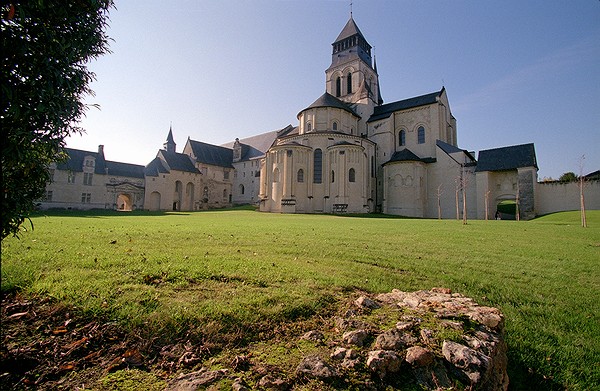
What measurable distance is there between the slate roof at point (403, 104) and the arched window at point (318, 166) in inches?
467

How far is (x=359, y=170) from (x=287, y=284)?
34.8 metres

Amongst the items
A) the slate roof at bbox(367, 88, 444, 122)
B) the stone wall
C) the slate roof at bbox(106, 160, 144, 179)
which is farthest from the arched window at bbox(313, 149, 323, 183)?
the slate roof at bbox(106, 160, 144, 179)

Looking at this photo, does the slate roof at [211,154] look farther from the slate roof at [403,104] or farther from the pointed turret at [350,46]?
Result: the slate roof at [403,104]

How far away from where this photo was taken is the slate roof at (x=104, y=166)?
46.3 m

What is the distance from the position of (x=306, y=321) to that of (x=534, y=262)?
26.9 feet

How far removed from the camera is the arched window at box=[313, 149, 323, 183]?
40188mm

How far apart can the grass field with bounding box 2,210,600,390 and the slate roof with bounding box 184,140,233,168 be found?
53.6 metres

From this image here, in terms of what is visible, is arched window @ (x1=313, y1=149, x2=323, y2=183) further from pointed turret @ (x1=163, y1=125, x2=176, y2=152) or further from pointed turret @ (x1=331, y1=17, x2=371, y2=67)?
pointed turret @ (x1=163, y1=125, x2=176, y2=152)

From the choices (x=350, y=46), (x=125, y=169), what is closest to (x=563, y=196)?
(x=350, y=46)

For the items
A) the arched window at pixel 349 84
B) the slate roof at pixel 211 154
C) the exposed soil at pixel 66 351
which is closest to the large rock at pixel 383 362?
the exposed soil at pixel 66 351

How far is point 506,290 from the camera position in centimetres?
621

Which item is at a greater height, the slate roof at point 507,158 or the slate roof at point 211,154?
the slate roof at point 211,154

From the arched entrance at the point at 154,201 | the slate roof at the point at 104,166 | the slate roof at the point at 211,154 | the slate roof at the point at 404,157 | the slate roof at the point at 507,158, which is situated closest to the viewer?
the slate roof at the point at 507,158

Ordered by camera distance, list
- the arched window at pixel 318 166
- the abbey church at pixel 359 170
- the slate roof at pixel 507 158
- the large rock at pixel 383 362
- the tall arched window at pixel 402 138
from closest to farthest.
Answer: the large rock at pixel 383 362, the slate roof at pixel 507 158, the abbey church at pixel 359 170, the arched window at pixel 318 166, the tall arched window at pixel 402 138
